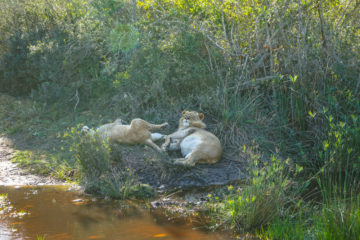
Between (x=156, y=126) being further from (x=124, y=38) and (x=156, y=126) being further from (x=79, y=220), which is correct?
(x=124, y=38)

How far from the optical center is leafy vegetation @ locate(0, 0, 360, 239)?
6263 millimetres

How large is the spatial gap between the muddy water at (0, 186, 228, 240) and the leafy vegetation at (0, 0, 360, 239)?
0.43m

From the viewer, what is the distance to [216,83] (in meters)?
8.59

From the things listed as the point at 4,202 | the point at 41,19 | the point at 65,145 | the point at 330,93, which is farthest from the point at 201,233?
the point at 41,19

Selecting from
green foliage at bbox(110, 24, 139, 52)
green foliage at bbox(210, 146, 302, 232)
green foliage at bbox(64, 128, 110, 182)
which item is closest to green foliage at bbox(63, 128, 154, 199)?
green foliage at bbox(64, 128, 110, 182)

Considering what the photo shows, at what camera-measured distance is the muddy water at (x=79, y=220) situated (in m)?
4.72

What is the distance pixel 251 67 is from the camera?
8.29 metres

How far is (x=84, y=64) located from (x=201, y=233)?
23.1ft

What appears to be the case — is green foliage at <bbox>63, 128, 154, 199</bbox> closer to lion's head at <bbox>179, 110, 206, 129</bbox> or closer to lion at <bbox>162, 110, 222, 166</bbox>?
lion at <bbox>162, 110, 222, 166</bbox>

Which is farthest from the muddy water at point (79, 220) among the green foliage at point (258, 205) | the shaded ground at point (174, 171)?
the shaded ground at point (174, 171)

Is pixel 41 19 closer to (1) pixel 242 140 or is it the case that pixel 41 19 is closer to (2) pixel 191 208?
(1) pixel 242 140

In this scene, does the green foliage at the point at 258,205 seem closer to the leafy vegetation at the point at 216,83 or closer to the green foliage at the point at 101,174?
the leafy vegetation at the point at 216,83

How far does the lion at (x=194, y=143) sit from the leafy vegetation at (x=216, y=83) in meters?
0.48

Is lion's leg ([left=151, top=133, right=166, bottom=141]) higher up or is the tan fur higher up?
the tan fur
